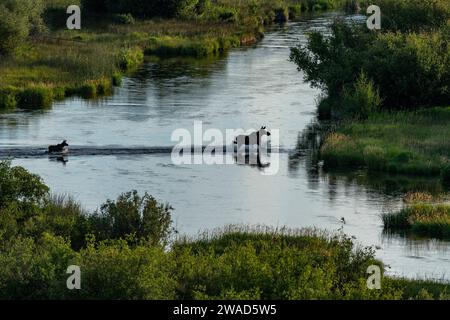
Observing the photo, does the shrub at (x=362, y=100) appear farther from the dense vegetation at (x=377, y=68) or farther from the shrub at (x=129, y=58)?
the shrub at (x=129, y=58)

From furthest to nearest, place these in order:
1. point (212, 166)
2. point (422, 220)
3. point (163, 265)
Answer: point (212, 166) → point (422, 220) → point (163, 265)

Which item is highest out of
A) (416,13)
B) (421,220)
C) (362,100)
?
(416,13)

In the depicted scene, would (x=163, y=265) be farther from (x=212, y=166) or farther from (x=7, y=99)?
(x=7, y=99)

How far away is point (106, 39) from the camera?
86.5m

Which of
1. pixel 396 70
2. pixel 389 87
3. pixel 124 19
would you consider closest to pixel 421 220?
pixel 396 70

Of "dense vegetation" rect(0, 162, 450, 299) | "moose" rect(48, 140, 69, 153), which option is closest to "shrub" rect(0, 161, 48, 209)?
"dense vegetation" rect(0, 162, 450, 299)

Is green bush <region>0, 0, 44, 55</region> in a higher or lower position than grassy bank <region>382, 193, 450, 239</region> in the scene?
higher

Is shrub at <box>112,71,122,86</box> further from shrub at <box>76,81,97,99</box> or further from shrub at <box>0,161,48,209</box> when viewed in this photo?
shrub at <box>0,161,48,209</box>

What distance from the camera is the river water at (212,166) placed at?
40.8 metres

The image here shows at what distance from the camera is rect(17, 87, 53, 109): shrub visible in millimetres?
64875

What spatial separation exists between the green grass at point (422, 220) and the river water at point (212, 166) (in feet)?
2.18

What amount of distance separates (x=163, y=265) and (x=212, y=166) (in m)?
23.2

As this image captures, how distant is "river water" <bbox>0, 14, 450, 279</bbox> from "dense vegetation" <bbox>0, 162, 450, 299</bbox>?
3861 mm

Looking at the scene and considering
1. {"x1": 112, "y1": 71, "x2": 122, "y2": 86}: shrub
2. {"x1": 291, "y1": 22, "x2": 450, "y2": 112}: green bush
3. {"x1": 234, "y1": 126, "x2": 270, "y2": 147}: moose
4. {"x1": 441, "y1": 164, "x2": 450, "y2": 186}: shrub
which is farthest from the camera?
{"x1": 112, "y1": 71, "x2": 122, "y2": 86}: shrub
